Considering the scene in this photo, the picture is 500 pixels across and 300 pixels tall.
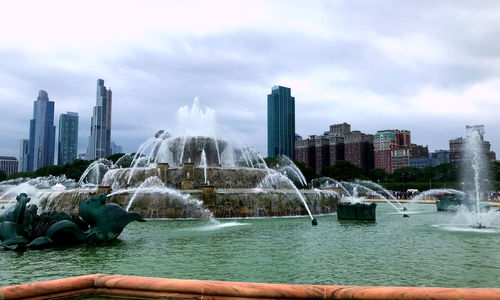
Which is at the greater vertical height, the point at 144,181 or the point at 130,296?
the point at 144,181

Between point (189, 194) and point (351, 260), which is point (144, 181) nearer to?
point (189, 194)

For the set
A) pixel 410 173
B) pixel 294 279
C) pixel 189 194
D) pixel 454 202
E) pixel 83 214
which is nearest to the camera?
pixel 294 279

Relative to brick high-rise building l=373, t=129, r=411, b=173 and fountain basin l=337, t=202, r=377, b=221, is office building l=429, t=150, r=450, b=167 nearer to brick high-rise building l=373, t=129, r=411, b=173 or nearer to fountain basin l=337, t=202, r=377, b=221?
brick high-rise building l=373, t=129, r=411, b=173

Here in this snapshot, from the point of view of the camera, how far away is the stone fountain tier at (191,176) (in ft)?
90.1

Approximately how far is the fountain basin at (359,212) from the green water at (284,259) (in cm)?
756

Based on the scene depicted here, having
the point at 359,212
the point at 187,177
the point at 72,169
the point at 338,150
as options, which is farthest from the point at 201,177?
the point at 338,150

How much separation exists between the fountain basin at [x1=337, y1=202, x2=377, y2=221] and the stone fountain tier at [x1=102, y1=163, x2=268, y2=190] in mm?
7585

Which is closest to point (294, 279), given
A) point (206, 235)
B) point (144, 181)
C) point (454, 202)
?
point (206, 235)

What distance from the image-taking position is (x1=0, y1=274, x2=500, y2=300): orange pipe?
490 centimetres

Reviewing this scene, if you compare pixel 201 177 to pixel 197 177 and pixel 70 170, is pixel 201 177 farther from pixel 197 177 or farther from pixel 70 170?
pixel 70 170

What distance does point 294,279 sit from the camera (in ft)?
26.5

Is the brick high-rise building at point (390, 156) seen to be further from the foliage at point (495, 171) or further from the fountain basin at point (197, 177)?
the fountain basin at point (197, 177)

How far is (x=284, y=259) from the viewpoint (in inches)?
407

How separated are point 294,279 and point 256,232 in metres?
8.40
